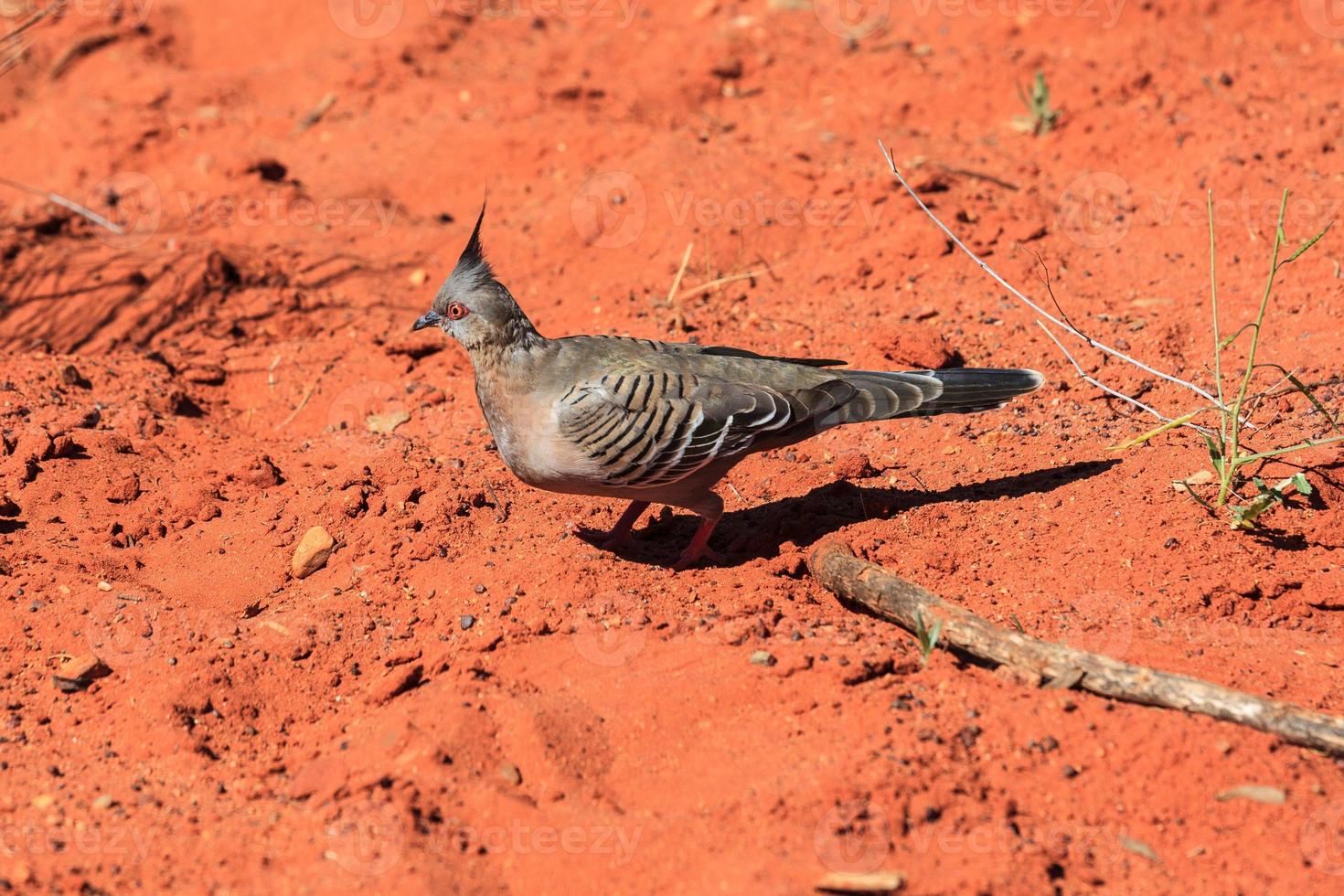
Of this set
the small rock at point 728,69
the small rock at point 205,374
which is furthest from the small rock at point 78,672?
the small rock at point 728,69

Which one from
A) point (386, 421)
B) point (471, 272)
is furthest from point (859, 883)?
point (386, 421)

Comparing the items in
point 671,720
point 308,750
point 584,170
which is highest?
point 584,170

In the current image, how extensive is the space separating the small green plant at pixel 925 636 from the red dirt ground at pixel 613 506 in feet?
0.36

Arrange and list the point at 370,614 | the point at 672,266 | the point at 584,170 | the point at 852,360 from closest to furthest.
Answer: the point at 370,614 → the point at 852,360 → the point at 672,266 → the point at 584,170

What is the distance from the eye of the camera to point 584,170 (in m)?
9.09

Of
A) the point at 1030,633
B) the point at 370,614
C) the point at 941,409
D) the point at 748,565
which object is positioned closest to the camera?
the point at 1030,633

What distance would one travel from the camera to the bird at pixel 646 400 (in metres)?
5.28

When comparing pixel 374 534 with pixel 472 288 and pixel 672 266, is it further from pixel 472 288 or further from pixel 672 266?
pixel 672 266

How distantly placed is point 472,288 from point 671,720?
2.38 m

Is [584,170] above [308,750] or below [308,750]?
above

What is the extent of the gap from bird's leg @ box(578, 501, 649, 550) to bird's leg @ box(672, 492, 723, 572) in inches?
13.0

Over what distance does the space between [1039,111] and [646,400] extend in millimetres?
5266

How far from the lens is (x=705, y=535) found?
5676mm

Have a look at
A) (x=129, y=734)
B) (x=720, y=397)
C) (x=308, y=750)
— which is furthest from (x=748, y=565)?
(x=129, y=734)
